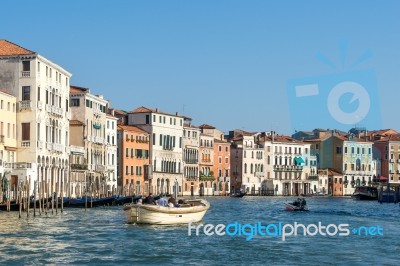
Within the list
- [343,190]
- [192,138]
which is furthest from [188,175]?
[343,190]

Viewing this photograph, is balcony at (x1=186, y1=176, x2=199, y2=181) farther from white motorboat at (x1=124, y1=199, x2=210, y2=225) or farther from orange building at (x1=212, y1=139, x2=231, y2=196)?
white motorboat at (x1=124, y1=199, x2=210, y2=225)

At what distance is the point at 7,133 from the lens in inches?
1523

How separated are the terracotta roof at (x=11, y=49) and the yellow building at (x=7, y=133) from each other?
2.27m

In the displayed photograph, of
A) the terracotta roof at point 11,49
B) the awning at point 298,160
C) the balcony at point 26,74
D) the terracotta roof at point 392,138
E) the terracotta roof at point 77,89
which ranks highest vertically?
the terracotta roof at point 11,49

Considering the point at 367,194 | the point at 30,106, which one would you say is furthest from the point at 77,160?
the point at 367,194

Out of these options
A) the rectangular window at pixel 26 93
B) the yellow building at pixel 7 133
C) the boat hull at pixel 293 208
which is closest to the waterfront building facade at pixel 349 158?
the boat hull at pixel 293 208

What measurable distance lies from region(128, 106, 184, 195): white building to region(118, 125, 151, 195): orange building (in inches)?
30.3

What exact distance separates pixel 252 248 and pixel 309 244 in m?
1.70

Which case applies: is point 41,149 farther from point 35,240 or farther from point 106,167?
point 35,240

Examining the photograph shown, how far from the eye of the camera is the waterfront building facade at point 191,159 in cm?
→ 6956

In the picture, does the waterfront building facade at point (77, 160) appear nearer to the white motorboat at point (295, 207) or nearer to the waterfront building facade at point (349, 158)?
the white motorboat at point (295, 207)

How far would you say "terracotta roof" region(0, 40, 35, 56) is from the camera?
40444mm

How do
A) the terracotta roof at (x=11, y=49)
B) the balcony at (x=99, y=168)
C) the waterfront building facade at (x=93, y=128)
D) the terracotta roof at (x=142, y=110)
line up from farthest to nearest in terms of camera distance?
the terracotta roof at (x=142, y=110)
the balcony at (x=99, y=168)
the waterfront building facade at (x=93, y=128)
the terracotta roof at (x=11, y=49)

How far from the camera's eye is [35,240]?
20.5m
